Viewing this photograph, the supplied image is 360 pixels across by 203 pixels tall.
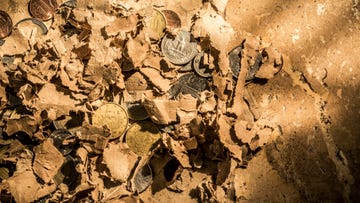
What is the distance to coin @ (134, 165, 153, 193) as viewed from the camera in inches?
70.0

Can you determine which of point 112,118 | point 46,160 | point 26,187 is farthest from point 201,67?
point 26,187

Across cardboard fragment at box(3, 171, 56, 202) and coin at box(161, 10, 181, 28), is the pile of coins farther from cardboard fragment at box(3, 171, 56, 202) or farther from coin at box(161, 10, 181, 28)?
cardboard fragment at box(3, 171, 56, 202)

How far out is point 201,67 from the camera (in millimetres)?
1871

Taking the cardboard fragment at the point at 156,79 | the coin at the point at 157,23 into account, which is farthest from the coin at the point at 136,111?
the coin at the point at 157,23

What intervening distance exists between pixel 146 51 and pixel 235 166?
779 millimetres

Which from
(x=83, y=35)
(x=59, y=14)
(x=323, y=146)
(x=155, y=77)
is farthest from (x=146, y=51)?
(x=323, y=146)

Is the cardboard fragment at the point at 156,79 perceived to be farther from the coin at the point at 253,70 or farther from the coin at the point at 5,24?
the coin at the point at 5,24

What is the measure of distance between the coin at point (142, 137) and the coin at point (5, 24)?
0.94m

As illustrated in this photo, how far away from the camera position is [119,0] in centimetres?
202

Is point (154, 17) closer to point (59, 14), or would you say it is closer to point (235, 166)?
point (59, 14)

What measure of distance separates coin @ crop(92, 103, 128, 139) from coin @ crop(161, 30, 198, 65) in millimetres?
400

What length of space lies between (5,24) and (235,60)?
137 cm

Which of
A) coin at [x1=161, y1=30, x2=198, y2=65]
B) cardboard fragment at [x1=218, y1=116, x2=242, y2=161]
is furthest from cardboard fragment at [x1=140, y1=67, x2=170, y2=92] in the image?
cardboard fragment at [x1=218, y1=116, x2=242, y2=161]

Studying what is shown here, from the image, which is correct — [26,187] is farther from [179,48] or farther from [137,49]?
[179,48]
